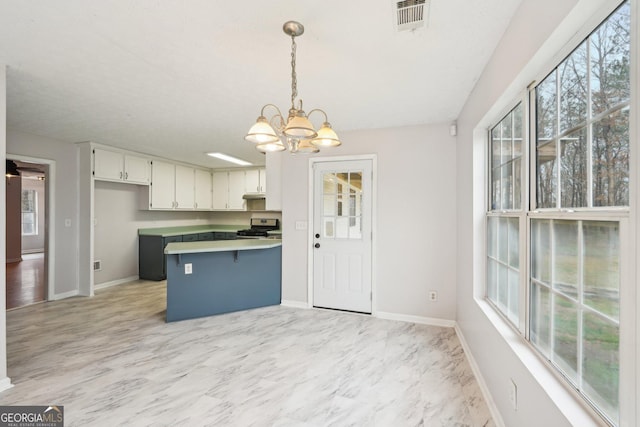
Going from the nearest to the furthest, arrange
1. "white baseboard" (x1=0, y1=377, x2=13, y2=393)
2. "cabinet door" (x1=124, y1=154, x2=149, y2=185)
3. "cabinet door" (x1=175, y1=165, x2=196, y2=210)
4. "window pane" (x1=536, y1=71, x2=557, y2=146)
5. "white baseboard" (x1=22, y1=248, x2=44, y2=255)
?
"window pane" (x1=536, y1=71, x2=557, y2=146)
"white baseboard" (x1=0, y1=377, x2=13, y2=393)
"cabinet door" (x1=124, y1=154, x2=149, y2=185)
"cabinet door" (x1=175, y1=165, x2=196, y2=210)
"white baseboard" (x1=22, y1=248, x2=44, y2=255)

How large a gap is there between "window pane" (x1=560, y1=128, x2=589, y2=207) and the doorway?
5.61 m

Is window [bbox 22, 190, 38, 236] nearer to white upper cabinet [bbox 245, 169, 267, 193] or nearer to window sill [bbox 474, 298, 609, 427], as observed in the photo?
white upper cabinet [bbox 245, 169, 267, 193]

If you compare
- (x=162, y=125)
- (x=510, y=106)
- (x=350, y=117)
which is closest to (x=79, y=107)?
(x=162, y=125)

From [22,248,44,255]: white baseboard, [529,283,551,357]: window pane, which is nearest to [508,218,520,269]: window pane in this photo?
[529,283,551,357]: window pane

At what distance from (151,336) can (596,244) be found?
3.66 metres

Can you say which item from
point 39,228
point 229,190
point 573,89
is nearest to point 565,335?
point 573,89

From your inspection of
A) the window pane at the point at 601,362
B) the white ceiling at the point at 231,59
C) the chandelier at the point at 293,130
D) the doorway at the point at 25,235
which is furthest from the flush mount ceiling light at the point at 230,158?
the window pane at the point at 601,362

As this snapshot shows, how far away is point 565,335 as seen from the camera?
1.27 m

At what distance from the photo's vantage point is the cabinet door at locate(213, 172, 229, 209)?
6.74 metres

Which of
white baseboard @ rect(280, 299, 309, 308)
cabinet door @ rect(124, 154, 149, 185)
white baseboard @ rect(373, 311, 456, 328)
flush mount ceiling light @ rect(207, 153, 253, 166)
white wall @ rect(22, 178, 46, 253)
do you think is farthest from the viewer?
white wall @ rect(22, 178, 46, 253)

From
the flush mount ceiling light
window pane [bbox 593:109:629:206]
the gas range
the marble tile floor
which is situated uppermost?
the flush mount ceiling light

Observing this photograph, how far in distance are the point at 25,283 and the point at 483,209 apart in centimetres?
739

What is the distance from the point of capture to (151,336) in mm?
3158

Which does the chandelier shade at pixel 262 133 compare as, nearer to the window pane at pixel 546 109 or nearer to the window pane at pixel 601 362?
the window pane at pixel 546 109
